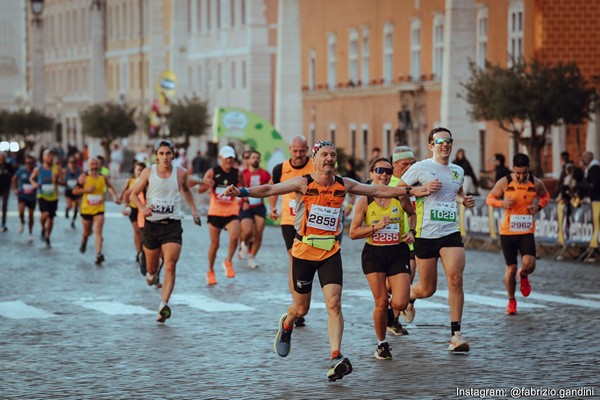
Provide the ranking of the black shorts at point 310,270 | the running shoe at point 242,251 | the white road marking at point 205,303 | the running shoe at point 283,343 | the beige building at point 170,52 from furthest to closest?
the beige building at point 170,52 < the running shoe at point 242,251 < the white road marking at point 205,303 < the running shoe at point 283,343 < the black shorts at point 310,270

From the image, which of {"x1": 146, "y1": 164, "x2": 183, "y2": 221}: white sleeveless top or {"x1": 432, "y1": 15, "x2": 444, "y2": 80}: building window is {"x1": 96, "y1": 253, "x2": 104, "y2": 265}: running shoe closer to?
{"x1": 146, "y1": 164, "x2": 183, "y2": 221}: white sleeveless top

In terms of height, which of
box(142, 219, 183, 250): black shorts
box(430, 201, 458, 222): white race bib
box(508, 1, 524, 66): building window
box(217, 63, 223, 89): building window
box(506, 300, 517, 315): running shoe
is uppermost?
box(508, 1, 524, 66): building window

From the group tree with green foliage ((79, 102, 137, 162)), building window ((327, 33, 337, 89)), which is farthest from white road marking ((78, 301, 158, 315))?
tree with green foliage ((79, 102, 137, 162))

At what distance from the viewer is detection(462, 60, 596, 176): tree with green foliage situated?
129ft

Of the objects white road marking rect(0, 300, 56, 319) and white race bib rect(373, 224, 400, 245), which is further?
white road marking rect(0, 300, 56, 319)

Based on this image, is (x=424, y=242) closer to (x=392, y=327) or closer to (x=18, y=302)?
(x=392, y=327)

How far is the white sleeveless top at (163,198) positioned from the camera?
60.0ft

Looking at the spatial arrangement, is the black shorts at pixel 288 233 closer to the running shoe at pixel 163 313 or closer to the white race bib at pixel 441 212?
the running shoe at pixel 163 313

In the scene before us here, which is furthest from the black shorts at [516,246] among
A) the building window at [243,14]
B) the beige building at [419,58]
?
the building window at [243,14]

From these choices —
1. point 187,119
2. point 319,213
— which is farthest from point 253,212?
point 187,119

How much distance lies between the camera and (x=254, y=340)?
52.3 ft

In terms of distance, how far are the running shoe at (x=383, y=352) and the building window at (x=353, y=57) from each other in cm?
5012

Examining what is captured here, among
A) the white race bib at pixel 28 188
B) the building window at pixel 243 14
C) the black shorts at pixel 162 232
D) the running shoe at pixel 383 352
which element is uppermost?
the building window at pixel 243 14

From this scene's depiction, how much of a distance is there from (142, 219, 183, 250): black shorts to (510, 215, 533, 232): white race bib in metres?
3.55
